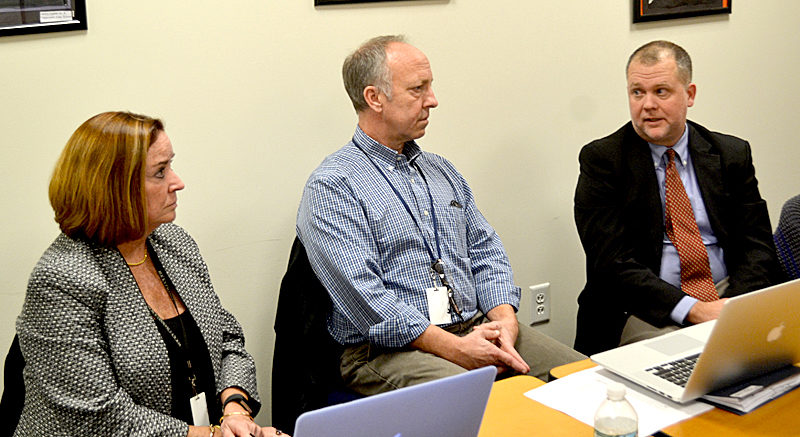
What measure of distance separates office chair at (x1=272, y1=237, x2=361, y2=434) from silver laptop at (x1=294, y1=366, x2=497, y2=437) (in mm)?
1158

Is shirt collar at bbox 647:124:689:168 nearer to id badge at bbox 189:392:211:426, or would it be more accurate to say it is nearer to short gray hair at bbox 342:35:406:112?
short gray hair at bbox 342:35:406:112

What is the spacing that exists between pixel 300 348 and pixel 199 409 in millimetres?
501

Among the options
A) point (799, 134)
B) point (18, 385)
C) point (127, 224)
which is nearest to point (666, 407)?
point (127, 224)

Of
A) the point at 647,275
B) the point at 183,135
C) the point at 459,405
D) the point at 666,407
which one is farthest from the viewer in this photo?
the point at 647,275

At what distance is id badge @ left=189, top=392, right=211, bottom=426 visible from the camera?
2027 mm

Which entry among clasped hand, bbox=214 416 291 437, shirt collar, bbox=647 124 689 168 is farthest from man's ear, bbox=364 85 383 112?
clasped hand, bbox=214 416 291 437

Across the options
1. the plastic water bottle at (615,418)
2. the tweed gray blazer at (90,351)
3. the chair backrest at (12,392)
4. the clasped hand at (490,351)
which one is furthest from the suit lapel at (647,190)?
the chair backrest at (12,392)

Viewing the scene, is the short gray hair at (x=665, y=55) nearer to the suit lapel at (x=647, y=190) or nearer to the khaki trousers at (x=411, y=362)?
the suit lapel at (x=647, y=190)

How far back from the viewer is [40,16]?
91.8 inches

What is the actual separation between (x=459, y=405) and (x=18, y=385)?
3.83ft

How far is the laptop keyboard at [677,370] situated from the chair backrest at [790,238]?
3.44 ft

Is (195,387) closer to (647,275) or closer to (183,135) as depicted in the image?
(183,135)

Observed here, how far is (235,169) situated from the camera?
2.70 m

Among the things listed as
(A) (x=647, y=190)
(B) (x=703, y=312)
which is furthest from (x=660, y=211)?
(B) (x=703, y=312)
